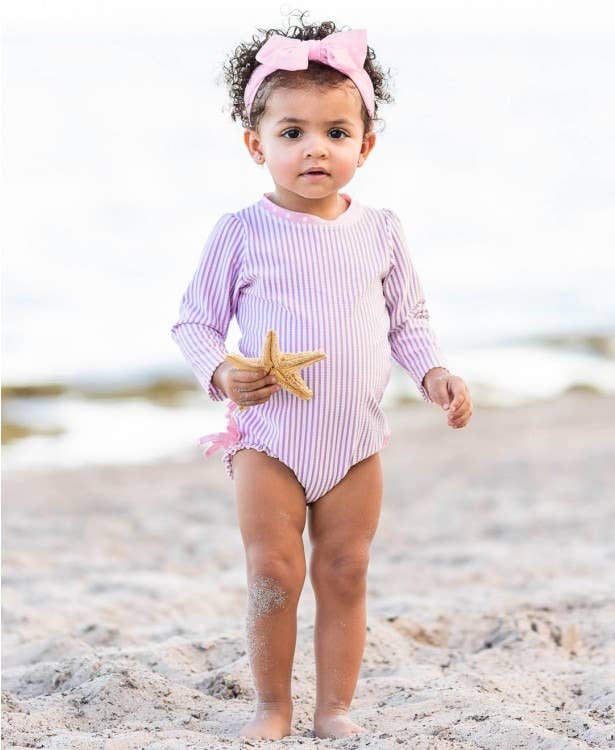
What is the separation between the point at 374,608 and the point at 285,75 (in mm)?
2414

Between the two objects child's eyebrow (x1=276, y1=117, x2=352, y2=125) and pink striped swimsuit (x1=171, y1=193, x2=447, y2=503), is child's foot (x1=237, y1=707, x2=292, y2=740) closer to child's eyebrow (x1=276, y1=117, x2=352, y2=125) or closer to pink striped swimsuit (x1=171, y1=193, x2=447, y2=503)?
pink striped swimsuit (x1=171, y1=193, x2=447, y2=503)

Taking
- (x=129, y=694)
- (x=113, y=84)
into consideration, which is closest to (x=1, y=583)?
(x=129, y=694)

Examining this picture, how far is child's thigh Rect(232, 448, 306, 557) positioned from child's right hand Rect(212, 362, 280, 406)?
0.70 ft

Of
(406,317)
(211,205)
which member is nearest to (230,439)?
(406,317)

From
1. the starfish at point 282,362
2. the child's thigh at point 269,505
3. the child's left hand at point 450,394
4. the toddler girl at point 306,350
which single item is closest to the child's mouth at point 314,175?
the toddler girl at point 306,350

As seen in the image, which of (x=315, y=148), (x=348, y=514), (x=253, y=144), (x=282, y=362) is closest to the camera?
(x=282, y=362)

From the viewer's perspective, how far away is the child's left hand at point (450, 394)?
9.86 ft

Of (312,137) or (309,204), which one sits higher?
(312,137)

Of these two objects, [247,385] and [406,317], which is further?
[406,317]

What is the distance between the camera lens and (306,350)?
2971 millimetres

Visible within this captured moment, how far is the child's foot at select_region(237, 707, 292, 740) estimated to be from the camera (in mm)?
2953

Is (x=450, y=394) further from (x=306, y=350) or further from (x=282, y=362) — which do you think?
(x=282, y=362)

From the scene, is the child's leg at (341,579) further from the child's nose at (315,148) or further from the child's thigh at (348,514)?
the child's nose at (315,148)

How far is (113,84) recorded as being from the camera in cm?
2380
